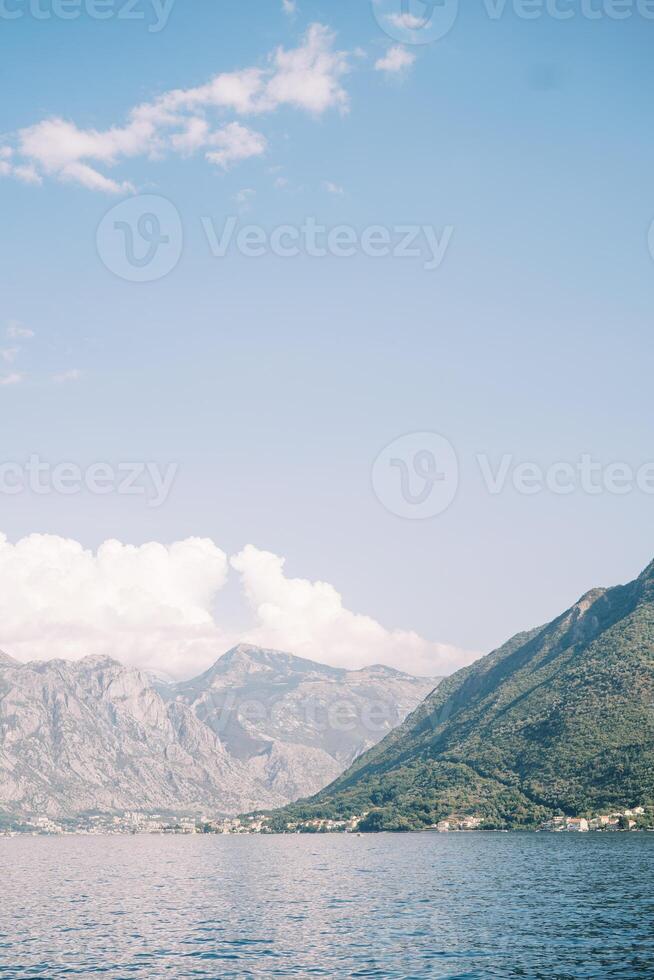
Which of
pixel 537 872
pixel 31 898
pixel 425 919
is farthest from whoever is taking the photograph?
pixel 537 872

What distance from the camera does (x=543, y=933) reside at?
84.1 meters

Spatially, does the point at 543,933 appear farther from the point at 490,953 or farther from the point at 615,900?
the point at 615,900

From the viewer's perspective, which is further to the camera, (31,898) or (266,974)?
(31,898)

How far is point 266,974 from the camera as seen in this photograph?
7019 centimetres

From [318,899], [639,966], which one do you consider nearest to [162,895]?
[318,899]

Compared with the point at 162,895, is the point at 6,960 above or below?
above

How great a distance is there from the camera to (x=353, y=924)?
9500 centimetres

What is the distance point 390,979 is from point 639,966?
1931 cm

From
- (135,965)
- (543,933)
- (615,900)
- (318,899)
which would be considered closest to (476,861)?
(318,899)

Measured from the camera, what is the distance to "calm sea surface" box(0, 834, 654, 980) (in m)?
72.0

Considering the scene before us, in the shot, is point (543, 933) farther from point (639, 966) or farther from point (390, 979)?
point (390, 979)

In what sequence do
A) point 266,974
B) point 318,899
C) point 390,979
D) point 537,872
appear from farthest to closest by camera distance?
1. point 537,872
2. point 318,899
3. point 266,974
4. point 390,979

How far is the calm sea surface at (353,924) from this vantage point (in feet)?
236

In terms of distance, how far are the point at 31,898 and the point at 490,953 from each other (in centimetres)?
8766
